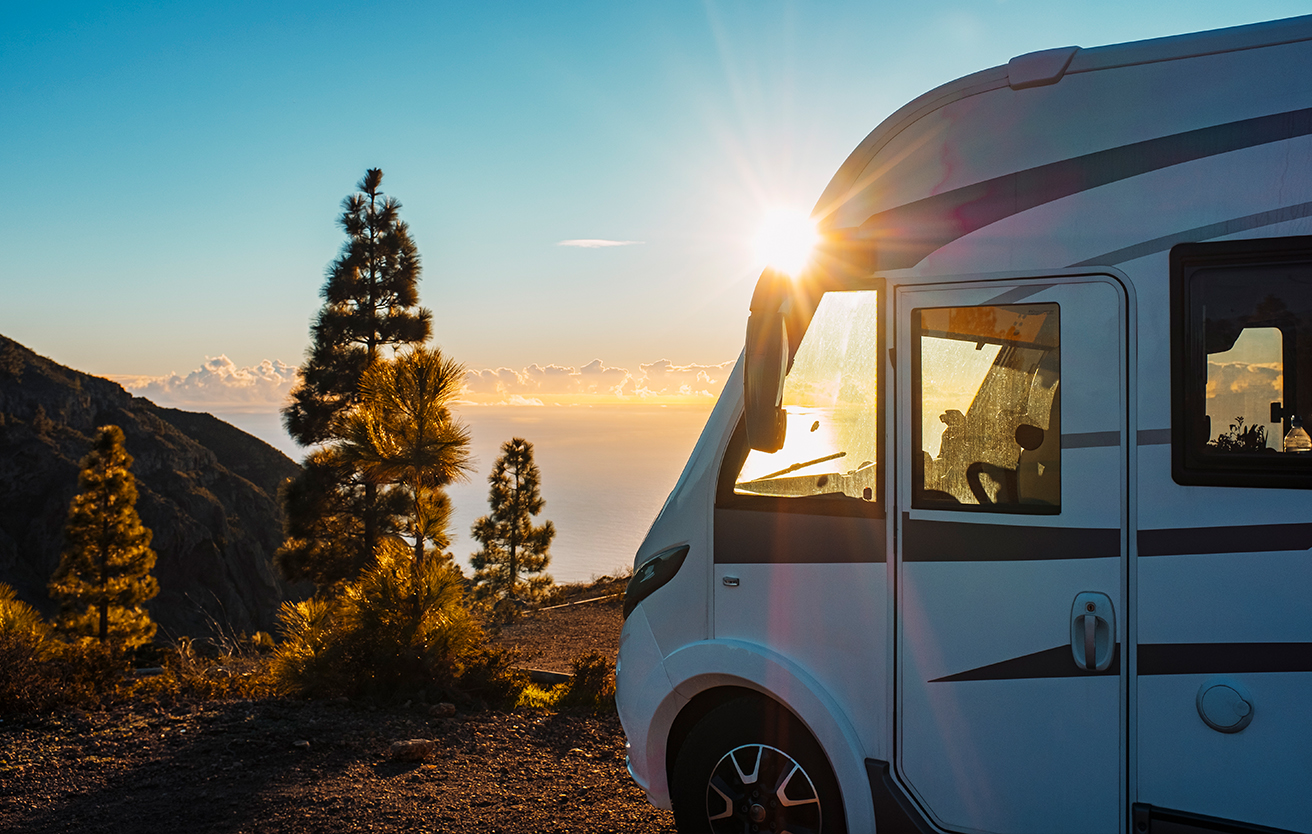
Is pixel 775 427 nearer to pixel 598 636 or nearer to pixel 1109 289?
pixel 1109 289

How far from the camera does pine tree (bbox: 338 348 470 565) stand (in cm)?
904

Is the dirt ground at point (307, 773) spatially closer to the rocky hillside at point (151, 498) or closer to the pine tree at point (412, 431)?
the pine tree at point (412, 431)

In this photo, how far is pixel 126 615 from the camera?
25.8m

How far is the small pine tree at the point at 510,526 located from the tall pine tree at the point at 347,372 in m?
12.2

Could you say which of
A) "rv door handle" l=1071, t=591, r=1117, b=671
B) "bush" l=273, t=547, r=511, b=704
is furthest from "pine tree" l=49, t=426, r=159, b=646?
"rv door handle" l=1071, t=591, r=1117, b=671

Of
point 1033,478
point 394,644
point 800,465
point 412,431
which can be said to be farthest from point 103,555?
point 1033,478

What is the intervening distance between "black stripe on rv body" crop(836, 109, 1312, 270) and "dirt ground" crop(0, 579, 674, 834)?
350 cm

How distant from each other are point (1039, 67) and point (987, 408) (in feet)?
4.34

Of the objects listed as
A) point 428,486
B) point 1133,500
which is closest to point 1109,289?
point 1133,500

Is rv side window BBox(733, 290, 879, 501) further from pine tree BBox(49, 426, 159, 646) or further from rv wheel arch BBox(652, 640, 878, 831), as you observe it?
pine tree BBox(49, 426, 159, 646)

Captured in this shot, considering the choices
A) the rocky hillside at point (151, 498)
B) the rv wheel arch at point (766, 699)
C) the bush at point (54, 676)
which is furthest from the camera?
the rocky hillside at point (151, 498)

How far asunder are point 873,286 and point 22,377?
8641 centimetres

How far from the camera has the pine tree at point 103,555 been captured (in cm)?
2483

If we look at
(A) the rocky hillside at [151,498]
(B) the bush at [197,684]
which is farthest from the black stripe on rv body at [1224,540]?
(A) the rocky hillside at [151,498]
